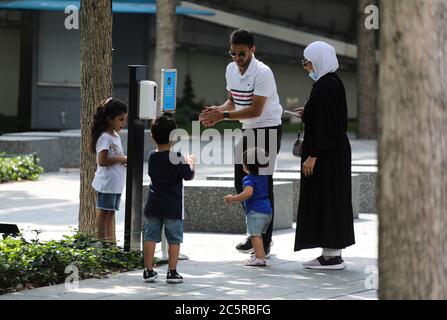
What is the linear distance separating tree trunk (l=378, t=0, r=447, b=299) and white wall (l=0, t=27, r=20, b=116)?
1014 inches

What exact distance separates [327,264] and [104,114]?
85.9 inches

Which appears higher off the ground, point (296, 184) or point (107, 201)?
point (296, 184)

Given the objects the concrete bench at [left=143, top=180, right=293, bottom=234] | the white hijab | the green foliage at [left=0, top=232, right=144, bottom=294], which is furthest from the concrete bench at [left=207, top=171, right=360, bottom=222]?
the green foliage at [left=0, top=232, right=144, bottom=294]

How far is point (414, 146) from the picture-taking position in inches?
195

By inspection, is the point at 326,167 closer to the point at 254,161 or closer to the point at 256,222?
the point at 254,161

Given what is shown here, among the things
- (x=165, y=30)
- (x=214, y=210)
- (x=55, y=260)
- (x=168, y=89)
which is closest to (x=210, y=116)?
(x=168, y=89)

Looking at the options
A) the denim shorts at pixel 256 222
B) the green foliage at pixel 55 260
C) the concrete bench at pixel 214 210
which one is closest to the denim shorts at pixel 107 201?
the green foliage at pixel 55 260

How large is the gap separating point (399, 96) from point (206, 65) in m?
30.4

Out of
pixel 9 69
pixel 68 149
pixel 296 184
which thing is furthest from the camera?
pixel 9 69

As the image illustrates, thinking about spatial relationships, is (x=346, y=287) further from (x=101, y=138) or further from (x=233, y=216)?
(x=233, y=216)

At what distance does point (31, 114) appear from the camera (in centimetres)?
2673

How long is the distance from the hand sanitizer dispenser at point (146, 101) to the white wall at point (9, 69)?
69.1 ft

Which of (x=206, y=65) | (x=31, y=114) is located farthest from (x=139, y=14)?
(x=206, y=65)

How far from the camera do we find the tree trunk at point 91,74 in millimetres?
9906
